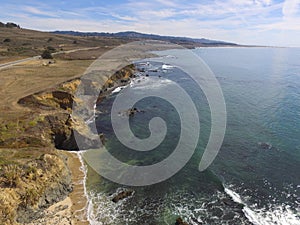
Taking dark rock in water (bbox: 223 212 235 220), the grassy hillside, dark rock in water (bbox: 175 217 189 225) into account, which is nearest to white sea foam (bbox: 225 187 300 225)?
dark rock in water (bbox: 223 212 235 220)

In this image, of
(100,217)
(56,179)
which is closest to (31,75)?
(56,179)

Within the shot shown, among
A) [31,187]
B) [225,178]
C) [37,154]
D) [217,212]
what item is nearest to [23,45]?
[37,154]

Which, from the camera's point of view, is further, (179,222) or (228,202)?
(228,202)

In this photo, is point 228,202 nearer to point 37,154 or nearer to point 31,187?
point 31,187

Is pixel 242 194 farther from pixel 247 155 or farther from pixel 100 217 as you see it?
pixel 100 217

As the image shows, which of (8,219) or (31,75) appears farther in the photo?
(31,75)

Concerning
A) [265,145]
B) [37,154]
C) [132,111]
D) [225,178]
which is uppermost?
[37,154]

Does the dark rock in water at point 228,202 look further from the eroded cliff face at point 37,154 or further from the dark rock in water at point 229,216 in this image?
the eroded cliff face at point 37,154
